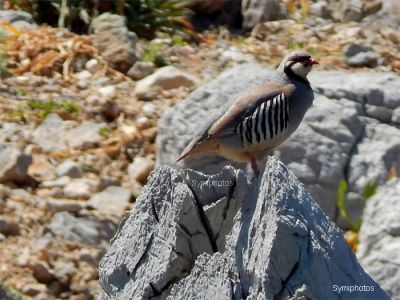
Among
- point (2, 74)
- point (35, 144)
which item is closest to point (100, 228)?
point (35, 144)

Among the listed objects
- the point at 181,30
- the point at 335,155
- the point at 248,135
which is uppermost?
the point at 248,135

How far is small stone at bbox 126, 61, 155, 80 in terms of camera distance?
28.6 ft

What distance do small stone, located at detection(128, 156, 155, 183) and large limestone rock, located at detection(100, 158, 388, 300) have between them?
3.19 metres

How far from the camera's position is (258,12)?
33.3 feet

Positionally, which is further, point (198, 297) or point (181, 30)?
point (181, 30)

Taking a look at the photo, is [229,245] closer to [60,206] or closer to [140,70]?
[60,206]

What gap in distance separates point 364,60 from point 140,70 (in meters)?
1.78

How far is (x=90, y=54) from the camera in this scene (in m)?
8.95

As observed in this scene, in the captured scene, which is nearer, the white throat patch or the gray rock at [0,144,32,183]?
the white throat patch

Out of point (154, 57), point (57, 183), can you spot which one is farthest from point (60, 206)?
point (154, 57)

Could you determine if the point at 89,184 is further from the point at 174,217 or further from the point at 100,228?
the point at 174,217

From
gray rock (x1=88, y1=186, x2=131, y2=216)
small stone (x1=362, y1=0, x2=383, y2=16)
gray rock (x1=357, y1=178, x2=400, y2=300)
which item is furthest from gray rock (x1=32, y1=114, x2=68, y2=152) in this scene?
small stone (x1=362, y1=0, x2=383, y2=16)

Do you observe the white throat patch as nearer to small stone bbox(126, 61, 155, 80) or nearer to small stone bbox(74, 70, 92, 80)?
small stone bbox(126, 61, 155, 80)

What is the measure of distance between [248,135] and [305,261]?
224 cm
